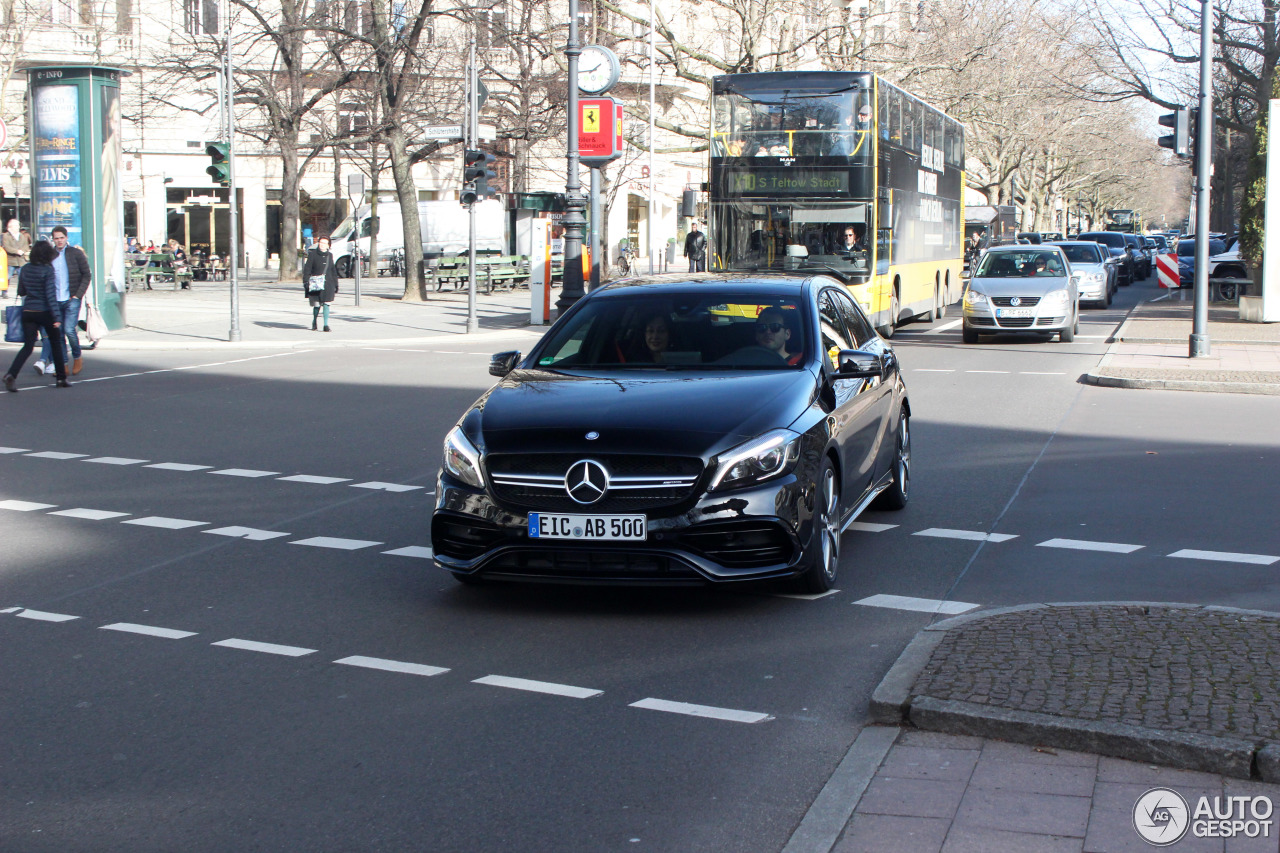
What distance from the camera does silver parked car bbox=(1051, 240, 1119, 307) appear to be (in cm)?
3400

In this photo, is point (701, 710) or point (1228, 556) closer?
point (701, 710)

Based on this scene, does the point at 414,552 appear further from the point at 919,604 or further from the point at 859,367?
the point at 919,604

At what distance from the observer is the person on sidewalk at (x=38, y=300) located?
16109 mm

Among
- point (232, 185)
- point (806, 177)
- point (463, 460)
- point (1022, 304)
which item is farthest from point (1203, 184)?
point (463, 460)

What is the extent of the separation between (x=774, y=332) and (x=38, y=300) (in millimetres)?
11586

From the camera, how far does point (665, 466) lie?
6.16 metres

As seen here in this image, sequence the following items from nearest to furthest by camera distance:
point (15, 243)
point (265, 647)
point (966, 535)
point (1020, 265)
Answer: point (265, 647)
point (966, 535)
point (1020, 265)
point (15, 243)

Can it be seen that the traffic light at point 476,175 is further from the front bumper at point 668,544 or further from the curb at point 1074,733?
the curb at point 1074,733

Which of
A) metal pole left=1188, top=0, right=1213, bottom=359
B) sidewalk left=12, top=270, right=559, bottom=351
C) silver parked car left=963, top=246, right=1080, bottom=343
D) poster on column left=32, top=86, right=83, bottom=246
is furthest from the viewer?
poster on column left=32, top=86, right=83, bottom=246

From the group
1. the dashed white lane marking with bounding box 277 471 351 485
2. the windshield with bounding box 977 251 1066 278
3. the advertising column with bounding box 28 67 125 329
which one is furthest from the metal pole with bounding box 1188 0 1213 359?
the advertising column with bounding box 28 67 125 329

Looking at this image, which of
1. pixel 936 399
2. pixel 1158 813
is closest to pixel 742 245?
pixel 936 399

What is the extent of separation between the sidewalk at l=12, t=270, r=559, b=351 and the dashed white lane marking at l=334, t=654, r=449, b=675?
17773mm

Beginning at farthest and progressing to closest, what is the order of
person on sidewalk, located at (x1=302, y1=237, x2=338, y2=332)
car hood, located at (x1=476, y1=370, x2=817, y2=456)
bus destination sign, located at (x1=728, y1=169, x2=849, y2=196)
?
person on sidewalk, located at (x1=302, y1=237, x2=338, y2=332) < bus destination sign, located at (x1=728, y1=169, x2=849, y2=196) < car hood, located at (x1=476, y1=370, x2=817, y2=456)

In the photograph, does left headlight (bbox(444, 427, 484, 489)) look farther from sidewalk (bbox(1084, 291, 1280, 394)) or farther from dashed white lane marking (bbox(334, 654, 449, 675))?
sidewalk (bbox(1084, 291, 1280, 394))
